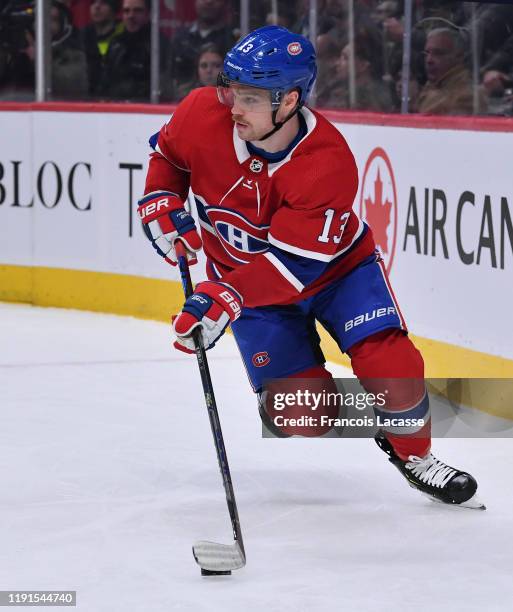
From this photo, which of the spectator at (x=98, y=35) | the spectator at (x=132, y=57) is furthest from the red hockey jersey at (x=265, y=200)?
the spectator at (x=98, y=35)

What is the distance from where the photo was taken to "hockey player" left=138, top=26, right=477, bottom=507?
270 cm

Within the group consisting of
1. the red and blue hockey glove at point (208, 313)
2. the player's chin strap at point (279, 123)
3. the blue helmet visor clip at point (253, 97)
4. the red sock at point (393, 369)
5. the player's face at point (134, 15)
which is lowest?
the red sock at point (393, 369)

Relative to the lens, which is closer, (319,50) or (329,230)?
(329,230)

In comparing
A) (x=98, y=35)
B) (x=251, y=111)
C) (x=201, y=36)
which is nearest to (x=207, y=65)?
(x=201, y=36)

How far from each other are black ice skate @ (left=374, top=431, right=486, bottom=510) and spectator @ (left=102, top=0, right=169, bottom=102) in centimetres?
311

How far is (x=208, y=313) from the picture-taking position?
2578 millimetres

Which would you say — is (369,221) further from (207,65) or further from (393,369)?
(393,369)

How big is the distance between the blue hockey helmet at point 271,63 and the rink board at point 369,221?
115 centimetres

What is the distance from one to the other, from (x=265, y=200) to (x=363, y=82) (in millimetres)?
1971

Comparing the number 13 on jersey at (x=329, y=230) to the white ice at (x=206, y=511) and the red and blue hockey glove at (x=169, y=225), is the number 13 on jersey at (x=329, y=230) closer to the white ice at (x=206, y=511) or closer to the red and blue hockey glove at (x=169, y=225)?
the red and blue hockey glove at (x=169, y=225)

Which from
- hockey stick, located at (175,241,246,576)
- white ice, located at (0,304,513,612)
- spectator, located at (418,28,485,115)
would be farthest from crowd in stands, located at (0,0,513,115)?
hockey stick, located at (175,241,246,576)

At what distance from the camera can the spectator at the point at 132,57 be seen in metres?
5.79

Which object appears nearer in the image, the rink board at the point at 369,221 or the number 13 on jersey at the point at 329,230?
the number 13 on jersey at the point at 329,230

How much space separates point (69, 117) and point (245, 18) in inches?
34.8
